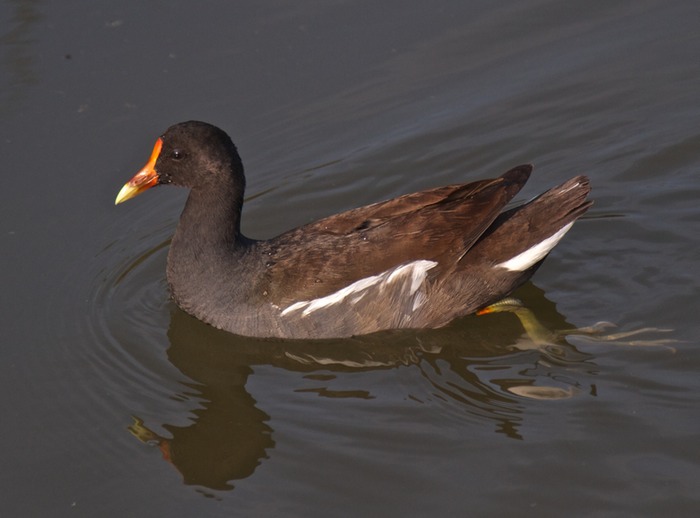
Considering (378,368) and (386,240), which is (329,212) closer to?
(386,240)

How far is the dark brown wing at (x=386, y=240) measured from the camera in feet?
21.0

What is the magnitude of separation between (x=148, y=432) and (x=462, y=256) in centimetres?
207

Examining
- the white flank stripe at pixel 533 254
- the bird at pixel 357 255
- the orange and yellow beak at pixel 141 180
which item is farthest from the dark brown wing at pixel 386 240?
the orange and yellow beak at pixel 141 180

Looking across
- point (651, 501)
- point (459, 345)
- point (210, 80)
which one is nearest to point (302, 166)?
point (210, 80)

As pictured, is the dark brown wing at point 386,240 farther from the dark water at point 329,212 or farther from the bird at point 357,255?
the dark water at point 329,212

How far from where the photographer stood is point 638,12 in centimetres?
919

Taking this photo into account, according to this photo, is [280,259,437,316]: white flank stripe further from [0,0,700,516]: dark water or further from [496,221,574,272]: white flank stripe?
[496,221,574,272]: white flank stripe

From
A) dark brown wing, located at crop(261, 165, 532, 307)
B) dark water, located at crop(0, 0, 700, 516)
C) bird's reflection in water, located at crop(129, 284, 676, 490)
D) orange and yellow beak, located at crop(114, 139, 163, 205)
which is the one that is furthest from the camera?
orange and yellow beak, located at crop(114, 139, 163, 205)

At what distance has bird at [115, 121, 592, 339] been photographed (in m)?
6.44

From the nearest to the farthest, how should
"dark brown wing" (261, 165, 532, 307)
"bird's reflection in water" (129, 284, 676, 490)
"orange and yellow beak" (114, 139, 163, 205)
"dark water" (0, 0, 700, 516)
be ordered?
"dark water" (0, 0, 700, 516) < "bird's reflection in water" (129, 284, 676, 490) < "dark brown wing" (261, 165, 532, 307) < "orange and yellow beak" (114, 139, 163, 205)

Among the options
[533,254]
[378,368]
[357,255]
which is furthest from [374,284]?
[533,254]

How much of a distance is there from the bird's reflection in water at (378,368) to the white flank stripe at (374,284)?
10.0 inches

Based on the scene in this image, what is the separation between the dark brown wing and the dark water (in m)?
0.43

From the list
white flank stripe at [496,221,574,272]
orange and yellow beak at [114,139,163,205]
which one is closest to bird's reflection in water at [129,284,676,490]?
white flank stripe at [496,221,574,272]
